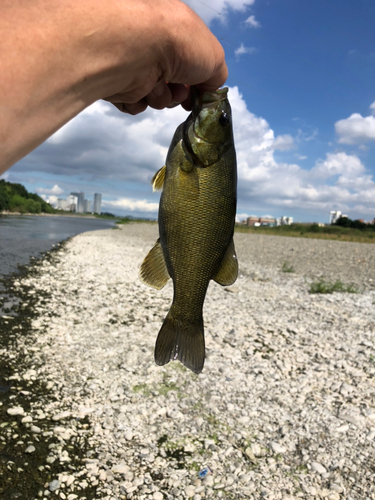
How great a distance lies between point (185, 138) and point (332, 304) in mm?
11437

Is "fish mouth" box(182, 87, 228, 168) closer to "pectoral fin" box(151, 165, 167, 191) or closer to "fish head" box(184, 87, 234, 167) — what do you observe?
"fish head" box(184, 87, 234, 167)

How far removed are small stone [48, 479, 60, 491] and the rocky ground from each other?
1 cm

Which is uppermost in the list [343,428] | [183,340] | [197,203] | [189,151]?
[189,151]

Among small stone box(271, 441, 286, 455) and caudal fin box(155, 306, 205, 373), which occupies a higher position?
caudal fin box(155, 306, 205, 373)

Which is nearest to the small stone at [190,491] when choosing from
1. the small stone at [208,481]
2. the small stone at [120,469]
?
the small stone at [208,481]

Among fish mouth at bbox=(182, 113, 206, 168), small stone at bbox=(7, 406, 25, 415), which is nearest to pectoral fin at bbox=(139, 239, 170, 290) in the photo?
fish mouth at bbox=(182, 113, 206, 168)

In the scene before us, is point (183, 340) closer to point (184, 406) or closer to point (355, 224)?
point (184, 406)

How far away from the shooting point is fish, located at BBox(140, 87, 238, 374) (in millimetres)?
2303

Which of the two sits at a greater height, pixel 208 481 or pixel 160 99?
pixel 160 99

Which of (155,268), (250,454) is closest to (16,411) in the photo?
(250,454)

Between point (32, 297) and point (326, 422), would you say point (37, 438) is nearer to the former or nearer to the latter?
point (326, 422)

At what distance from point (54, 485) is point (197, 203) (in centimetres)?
426

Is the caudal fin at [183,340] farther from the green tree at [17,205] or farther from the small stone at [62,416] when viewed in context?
the green tree at [17,205]

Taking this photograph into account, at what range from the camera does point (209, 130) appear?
2.31 meters
